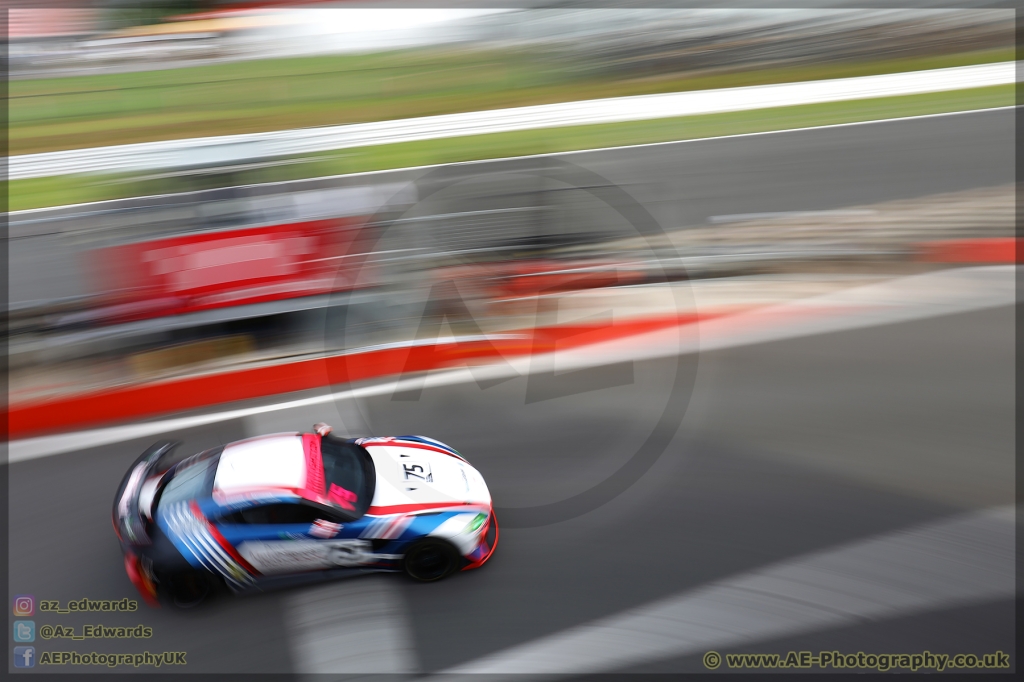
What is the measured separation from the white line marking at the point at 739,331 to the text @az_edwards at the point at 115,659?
185 cm

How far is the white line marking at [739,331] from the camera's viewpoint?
222 inches

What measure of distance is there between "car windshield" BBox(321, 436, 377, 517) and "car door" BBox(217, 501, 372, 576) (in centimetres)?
13

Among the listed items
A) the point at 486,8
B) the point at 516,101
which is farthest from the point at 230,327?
the point at 486,8

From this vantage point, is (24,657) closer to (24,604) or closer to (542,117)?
(24,604)

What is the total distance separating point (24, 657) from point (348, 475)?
2.42 metres

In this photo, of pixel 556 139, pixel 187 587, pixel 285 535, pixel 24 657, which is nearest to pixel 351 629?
pixel 285 535

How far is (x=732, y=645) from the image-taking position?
416cm

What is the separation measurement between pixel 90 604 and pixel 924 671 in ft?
18.1

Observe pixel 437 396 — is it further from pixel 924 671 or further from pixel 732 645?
pixel 924 671

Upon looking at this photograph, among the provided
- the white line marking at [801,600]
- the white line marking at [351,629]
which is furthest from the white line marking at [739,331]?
the white line marking at [801,600]

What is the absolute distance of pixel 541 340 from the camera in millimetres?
6566

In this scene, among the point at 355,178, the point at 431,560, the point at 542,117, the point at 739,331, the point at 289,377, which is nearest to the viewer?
the point at 431,560

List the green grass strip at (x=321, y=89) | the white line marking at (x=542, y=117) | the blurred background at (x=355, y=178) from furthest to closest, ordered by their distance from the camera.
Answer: the green grass strip at (x=321, y=89) < the white line marking at (x=542, y=117) < the blurred background at (x=355, y=178)

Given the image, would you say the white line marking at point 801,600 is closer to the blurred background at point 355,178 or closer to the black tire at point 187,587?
the black tire at point 187,587
